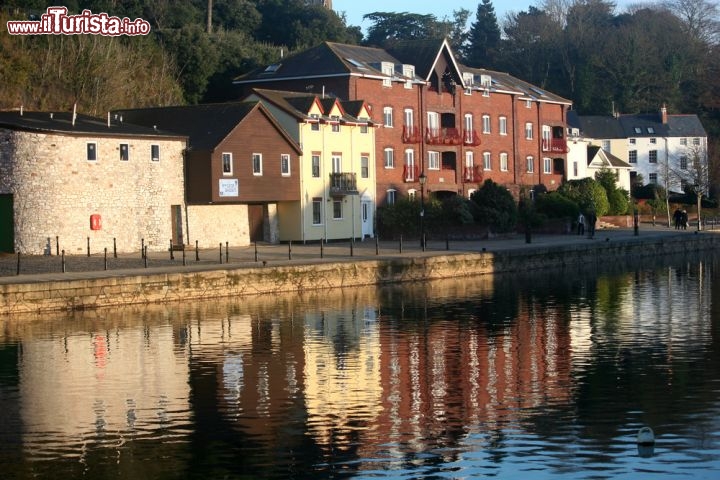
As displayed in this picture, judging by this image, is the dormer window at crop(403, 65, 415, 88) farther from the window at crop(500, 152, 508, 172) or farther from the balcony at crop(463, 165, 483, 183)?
the window at crop(500, 152, 508, 172)

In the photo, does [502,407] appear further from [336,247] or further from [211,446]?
[336,247]

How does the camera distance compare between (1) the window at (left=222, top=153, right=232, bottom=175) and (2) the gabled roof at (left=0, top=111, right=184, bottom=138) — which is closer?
(2) the gabled roof at (left=0, top=111, right=184, bottom=138)

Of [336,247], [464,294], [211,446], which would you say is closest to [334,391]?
[211,446]

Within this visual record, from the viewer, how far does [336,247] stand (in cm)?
6419

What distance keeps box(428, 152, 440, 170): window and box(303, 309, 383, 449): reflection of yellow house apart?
150ft

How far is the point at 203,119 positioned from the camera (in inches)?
2530

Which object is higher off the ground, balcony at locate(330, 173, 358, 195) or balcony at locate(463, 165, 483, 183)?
balcony at locate(463, 165, 483, 183)

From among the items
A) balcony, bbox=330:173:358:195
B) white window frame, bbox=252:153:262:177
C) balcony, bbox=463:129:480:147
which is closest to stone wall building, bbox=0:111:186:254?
white window frame, bbox=252:153:262:177

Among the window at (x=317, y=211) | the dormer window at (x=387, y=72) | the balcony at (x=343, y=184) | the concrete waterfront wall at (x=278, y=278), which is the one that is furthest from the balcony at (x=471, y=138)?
the concrete waterfront wall at (x=278, y=278)

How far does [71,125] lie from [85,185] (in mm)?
2849

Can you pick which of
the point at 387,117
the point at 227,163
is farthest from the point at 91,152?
the point at 387,117

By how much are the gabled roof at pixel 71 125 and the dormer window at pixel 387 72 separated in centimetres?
2093

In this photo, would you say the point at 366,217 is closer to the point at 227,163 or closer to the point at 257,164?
the point at 257,164

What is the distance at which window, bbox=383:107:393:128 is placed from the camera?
7969cm
